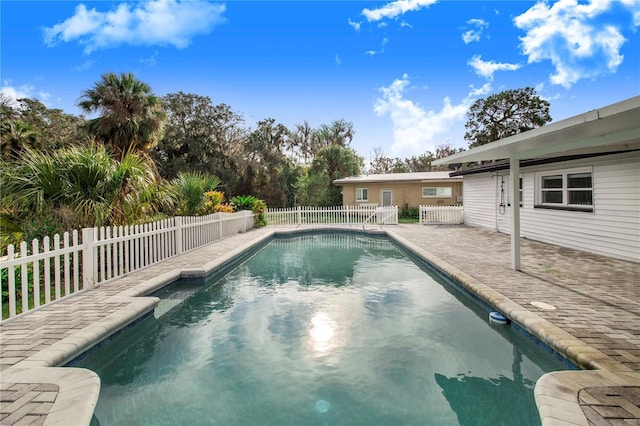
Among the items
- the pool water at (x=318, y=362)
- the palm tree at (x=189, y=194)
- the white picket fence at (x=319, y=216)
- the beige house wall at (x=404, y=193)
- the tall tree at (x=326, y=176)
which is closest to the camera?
the pool water at (x=318, y=362)

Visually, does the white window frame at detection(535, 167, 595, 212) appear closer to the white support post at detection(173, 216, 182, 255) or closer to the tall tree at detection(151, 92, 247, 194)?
the white support post at detection(173, 216, 182, 255)

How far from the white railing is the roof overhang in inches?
386

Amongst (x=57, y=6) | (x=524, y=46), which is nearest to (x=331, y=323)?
(x=57, y=6)

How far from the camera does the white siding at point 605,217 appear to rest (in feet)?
23.6

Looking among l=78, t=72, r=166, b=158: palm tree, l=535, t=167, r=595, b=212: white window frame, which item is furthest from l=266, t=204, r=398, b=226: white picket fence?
l=535, t=167, r=595, b=212: white window frame

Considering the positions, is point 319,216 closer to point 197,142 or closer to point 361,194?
point 361,194

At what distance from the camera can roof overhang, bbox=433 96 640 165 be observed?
3.41 m

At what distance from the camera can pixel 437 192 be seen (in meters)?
22.7

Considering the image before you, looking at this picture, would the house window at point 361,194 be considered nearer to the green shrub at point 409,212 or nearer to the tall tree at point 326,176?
the tall tree at point 326,176

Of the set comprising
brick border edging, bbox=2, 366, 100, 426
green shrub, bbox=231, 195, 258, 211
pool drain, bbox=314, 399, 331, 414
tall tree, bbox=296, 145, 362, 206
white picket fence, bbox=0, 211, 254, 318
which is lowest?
pool drain, bbox=314, 399, 331, 414

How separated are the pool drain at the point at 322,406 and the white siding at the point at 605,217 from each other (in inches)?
297

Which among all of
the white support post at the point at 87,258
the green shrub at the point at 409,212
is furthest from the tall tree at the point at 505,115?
the white support post at the point at 87,258

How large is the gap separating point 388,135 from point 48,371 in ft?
142

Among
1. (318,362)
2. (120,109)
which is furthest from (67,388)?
(120,109)
